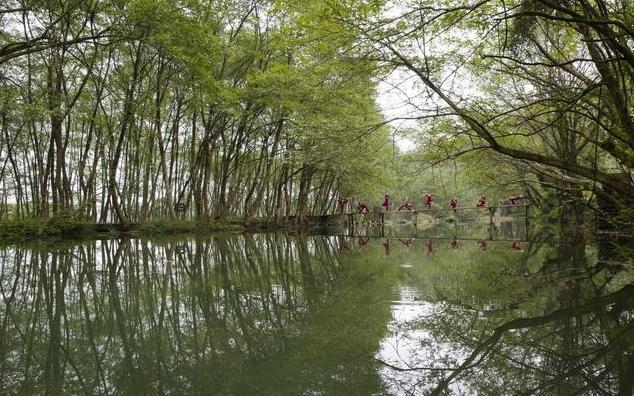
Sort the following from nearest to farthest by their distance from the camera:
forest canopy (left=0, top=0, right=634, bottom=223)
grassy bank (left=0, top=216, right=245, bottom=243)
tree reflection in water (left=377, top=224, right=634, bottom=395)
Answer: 1. tree reflection in water (left=377, top=224, right=634, bottom=395)
2. forest canopy (left=0, top=0, right=634, bottom=223)
3. grassy bank (left=0, top=216, right=245, bottom=243)

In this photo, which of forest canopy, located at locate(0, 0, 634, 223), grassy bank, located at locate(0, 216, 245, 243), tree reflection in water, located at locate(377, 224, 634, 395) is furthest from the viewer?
grassy bank, located at locate(0, 216, 245, 243)

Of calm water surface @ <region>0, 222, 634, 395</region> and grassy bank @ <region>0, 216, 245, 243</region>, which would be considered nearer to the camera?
calm water surface @ <region>0, 222, 634, 395</region>

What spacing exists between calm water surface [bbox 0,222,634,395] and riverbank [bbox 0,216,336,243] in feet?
25.9

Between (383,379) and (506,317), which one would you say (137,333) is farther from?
(506,317)

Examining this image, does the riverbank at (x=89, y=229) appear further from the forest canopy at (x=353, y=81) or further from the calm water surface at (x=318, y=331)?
the calm water surface at (x=318, y=331)

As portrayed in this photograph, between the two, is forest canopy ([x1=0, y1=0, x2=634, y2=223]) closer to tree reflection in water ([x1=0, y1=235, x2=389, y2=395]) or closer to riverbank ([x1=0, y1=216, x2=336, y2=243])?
riverbank ([x1=0, y1=216, x2=336, y2=243])

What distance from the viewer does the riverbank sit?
14.9 m

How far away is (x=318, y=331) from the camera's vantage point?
4.22 metres

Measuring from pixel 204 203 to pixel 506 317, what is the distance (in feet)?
61.9

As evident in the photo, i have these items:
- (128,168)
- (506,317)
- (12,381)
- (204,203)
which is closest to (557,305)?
(506,317)

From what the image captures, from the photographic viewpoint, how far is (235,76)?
23.4m

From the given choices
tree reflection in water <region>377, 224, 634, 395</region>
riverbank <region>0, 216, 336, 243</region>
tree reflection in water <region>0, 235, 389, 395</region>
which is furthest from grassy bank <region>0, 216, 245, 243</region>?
tree reflection in water <region>377, 224, 634, 395</region>

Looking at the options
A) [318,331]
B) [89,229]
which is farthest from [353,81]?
[89,229]

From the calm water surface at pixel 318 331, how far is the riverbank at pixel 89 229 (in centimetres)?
789
